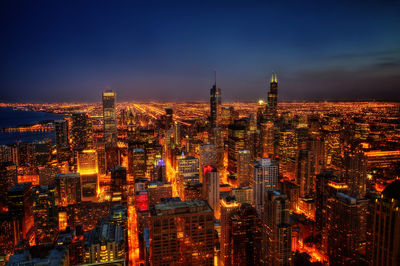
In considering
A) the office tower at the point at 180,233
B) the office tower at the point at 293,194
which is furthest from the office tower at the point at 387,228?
the office tower at the point at 293,194

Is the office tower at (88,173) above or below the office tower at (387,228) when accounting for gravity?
below

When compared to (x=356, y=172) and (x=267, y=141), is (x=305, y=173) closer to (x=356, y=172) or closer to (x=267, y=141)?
(x=356, y=172)

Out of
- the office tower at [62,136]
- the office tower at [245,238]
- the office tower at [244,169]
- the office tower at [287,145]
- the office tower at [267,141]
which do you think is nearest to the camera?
the office tower at [245,238]

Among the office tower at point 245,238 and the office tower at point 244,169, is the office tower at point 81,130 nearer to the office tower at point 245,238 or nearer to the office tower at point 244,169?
the office tower at point 244,169

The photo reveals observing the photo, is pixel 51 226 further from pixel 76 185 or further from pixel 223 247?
pixel 223 247

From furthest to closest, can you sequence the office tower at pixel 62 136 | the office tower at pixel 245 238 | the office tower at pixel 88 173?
1. the office tower at pixel 62 136
2. the office tower at pixel 88 173
3. the office tower at pixel 245 238

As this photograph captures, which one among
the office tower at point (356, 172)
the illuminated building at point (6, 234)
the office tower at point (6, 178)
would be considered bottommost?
the illuminated building at point (6, 234)

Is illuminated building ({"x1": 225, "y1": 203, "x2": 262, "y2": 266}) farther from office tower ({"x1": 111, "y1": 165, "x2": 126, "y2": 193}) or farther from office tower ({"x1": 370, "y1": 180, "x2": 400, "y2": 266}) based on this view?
office tower ({"x1": 111, "y1": 165, "x2": 126, "y2": 193})

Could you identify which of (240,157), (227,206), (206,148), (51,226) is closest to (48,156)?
(51,226)
